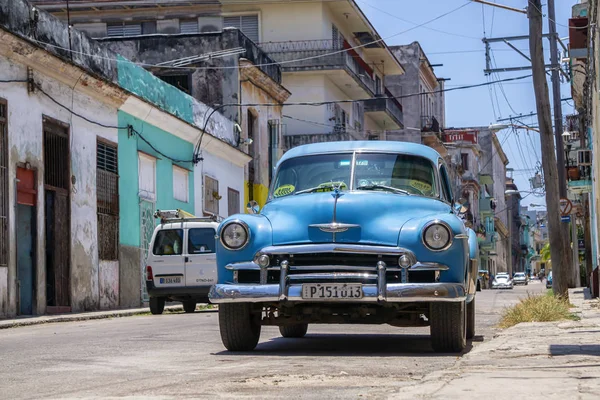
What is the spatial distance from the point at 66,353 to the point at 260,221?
2051 millimetres

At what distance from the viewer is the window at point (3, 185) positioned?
19.5m

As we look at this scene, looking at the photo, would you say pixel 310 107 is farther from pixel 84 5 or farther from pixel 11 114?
pixel 11 114

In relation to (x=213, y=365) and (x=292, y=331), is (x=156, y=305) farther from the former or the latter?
(x=213, y=365)

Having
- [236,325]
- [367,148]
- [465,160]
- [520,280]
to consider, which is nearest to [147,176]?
[367,148]

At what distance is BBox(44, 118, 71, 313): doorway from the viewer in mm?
22188

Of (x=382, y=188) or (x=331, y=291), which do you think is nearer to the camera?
(x=331, y=291)

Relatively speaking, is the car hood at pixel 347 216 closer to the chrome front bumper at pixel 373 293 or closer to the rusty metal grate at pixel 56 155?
the chrome front bumper at pixel 373 293

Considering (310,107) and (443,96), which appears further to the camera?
(443,96)

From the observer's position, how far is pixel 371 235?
29.8ft

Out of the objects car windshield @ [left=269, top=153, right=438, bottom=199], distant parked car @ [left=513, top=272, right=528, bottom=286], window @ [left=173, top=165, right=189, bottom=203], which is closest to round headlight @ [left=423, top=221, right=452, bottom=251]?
car windshield @ [left=269, top=153, right=438, bottom=199]

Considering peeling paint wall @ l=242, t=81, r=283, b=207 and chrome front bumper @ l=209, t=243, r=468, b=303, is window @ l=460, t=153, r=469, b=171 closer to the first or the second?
peeling paint wall @ l=242, t=81, r=283, b=207

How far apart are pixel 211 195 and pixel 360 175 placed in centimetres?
2389

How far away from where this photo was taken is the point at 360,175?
10.3 meters

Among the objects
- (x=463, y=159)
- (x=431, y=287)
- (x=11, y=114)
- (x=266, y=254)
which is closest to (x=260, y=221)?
(x=266, y=254)
